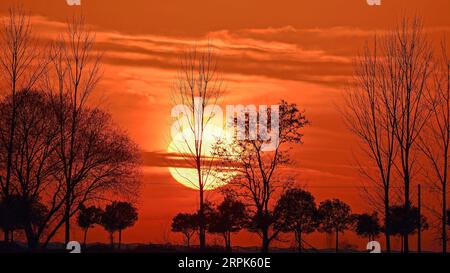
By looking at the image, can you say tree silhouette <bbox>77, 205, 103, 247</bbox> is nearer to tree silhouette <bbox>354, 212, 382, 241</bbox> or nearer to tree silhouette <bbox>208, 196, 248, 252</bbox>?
tree silhouette <bbox>208, 196, 248, 252</bbox>

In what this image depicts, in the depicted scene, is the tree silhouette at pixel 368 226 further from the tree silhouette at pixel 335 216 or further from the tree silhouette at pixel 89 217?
the tree silhouette at pixel 89 217

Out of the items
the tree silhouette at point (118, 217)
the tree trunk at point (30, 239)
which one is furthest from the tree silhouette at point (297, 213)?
the tree silhouette at point (118, 217)

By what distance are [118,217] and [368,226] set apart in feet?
81.6

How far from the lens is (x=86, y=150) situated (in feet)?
136

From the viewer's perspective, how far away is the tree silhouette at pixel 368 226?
3206 inches

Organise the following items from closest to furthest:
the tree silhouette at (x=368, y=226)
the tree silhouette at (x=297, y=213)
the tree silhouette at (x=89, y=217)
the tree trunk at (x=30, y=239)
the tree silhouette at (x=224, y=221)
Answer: the tree trunk at (x=30, y=239)
the tree silhouette at (x=297, y=213)
the tree silhouette at (x=224, y=221)
the tree silhouette at (x=89, y=217)
the tree silhouette at (x=368, y=226)

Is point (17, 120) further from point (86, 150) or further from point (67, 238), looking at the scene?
point (67, 238)

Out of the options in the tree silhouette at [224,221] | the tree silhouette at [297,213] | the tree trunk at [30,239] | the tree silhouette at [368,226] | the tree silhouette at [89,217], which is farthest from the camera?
the tree silhouette at [368,226]

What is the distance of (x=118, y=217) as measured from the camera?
75.7 metres

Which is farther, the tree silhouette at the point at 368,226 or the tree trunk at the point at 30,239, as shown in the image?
the tree silhouette at the point at 368,226

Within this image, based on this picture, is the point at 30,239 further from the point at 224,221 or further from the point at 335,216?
the point at 335,216

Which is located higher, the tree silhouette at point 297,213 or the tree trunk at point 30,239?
the tree silhouette at point 297,213
